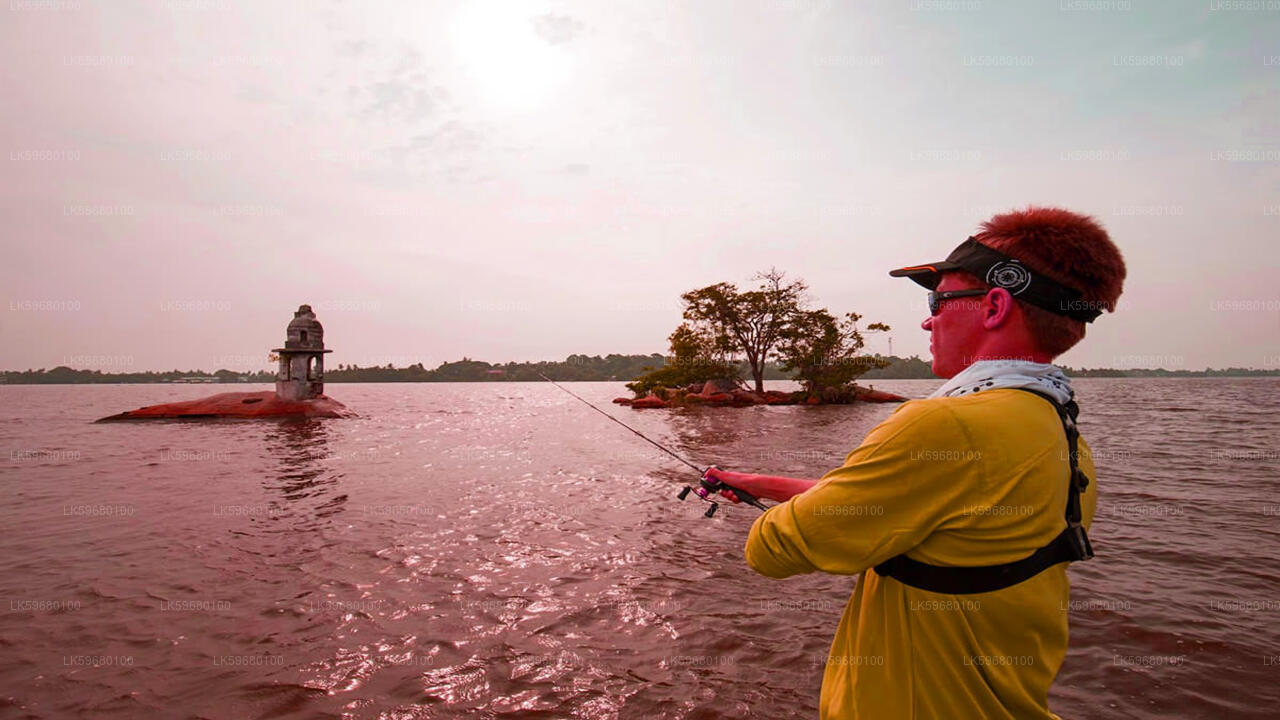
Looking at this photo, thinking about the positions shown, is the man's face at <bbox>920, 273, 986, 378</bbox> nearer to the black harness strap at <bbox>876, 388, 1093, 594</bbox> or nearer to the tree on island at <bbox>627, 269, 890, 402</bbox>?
the black harness strap at <bbox>876, 388, 1093, 594</bbox>

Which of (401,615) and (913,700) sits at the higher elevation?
(913,700)

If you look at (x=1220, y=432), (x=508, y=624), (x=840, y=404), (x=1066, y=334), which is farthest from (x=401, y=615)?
(x=840, y=404)

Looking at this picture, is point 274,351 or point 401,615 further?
point 274,351

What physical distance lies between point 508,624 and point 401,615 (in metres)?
1.29

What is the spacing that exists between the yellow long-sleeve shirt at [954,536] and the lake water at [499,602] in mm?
3384

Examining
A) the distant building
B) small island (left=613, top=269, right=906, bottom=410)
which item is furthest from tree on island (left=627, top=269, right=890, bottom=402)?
the distant building

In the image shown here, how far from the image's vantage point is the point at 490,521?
10867mm

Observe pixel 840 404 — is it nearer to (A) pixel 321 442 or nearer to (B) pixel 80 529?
(A) pixel 321 442

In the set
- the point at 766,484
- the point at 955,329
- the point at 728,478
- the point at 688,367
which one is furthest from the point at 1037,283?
the point at 688,367

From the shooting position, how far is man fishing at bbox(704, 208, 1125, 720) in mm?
1688

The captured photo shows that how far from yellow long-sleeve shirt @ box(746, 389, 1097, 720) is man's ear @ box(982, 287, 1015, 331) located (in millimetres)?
320

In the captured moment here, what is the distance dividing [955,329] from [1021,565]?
842 mm

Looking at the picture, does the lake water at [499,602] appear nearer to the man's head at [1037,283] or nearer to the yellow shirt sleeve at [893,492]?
the yellow shirt sleeve at [893,492]

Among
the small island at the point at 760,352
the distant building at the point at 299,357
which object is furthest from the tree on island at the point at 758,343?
the distant building at the point at 299,357
